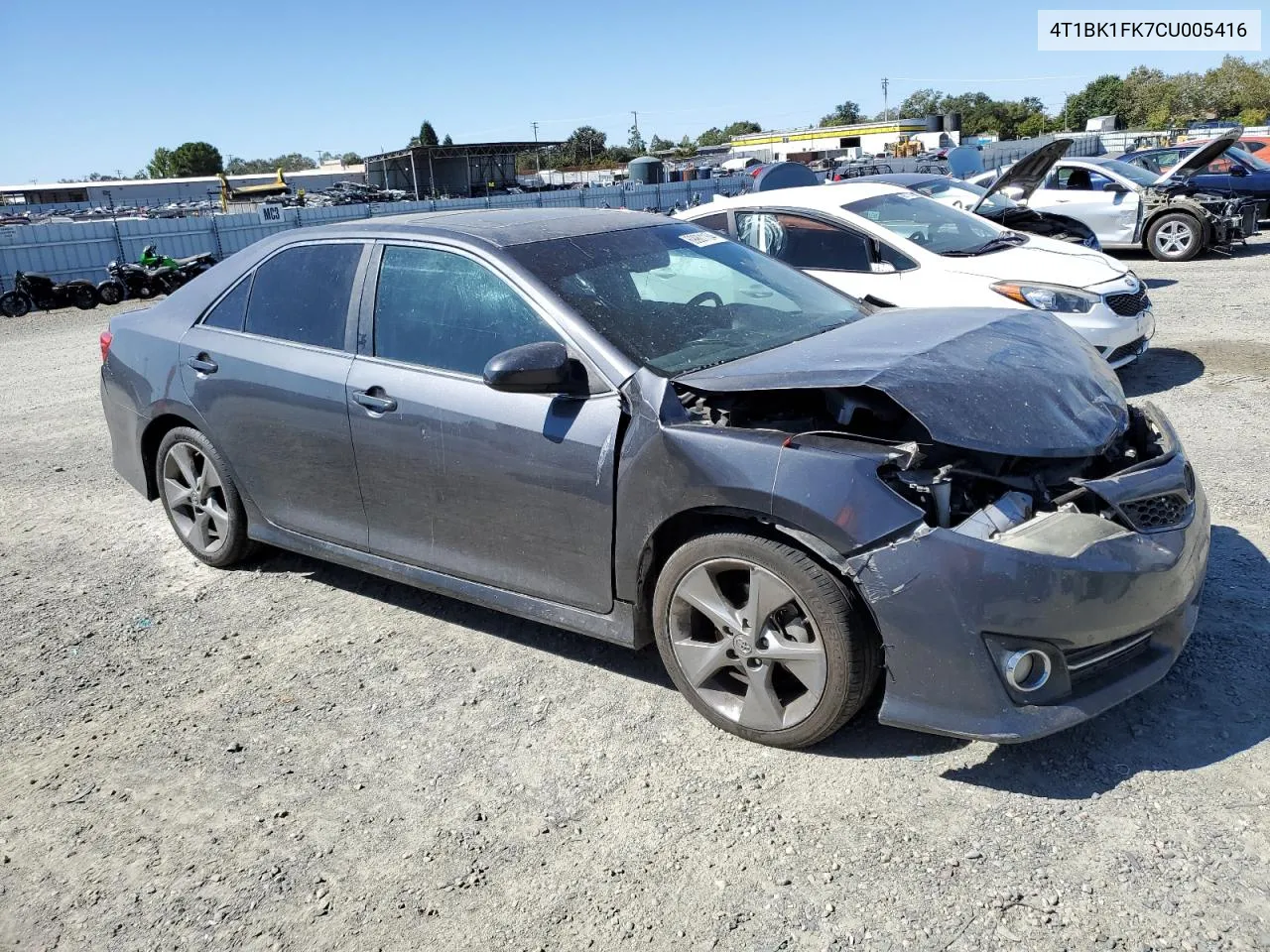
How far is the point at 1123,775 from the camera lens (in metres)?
2.95

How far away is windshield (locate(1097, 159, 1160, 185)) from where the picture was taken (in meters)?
15.1

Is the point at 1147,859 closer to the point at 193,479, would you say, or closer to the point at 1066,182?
the point at 193,479

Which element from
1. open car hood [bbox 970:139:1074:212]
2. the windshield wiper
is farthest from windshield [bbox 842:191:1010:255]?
open car hood [bbox 970:139:1074:212]

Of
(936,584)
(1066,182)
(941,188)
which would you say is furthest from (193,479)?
(1066,182)

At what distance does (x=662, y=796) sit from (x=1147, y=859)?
4.38ft

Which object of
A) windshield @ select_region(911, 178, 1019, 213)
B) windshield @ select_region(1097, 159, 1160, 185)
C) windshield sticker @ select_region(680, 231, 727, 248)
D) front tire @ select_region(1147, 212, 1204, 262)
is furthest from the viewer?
windshield @ select_region(1097, 159, 1160, 185)

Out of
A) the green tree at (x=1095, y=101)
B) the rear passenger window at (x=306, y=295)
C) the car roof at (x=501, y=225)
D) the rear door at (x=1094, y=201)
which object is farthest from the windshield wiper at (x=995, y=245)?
the green tree at (x=1095, y=101)

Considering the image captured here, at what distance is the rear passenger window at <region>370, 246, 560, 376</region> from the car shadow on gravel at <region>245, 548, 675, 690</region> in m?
1.12

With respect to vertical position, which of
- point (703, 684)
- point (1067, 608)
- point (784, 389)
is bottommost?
point (703, 684)

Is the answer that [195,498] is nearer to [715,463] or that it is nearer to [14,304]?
[715,463]

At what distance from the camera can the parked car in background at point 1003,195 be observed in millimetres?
9492

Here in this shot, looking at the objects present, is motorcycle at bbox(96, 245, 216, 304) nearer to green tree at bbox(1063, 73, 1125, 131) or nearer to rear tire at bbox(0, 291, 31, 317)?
rear tire at bbox(0, 291, 31, 317)

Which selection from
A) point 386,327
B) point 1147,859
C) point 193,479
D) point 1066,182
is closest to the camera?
point 1147,859

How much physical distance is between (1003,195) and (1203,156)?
8.42 ft
